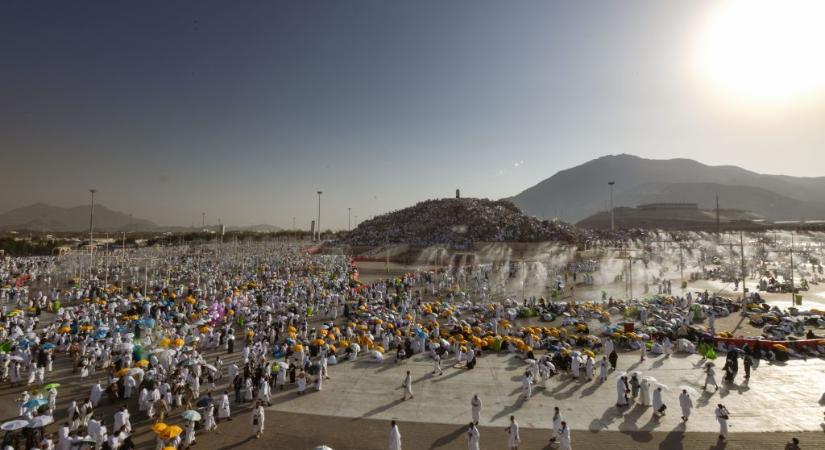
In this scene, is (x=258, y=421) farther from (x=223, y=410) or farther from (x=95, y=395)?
(x=95, y=395)

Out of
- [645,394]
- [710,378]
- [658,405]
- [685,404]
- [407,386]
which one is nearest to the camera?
[685,404]

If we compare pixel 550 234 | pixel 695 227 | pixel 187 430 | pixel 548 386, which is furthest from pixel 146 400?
pixel 695 227

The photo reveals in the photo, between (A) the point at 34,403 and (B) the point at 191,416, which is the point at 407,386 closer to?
(B) the point at 191,416

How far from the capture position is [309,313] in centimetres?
2567

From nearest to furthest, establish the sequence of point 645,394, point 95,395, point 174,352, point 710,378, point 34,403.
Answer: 1. point 34,403
2. point 95,395
3. point 645,394
4. point 710,378
5. point 174,352

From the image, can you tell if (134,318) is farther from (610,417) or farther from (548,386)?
(610,417)

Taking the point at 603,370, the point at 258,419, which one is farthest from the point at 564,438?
the point at 258,419

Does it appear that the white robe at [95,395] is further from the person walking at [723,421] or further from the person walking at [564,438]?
the person walking at [723,421]

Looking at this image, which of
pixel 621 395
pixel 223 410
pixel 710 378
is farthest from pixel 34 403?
pixel 710 378

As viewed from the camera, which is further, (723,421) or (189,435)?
(723,421)

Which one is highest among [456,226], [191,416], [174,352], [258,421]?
[456,226]

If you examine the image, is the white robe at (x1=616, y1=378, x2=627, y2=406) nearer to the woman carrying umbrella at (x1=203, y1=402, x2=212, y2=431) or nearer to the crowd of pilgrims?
the crowd of pilgrims

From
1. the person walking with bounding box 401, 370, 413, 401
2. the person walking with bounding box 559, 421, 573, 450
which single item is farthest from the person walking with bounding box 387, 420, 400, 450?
the person walking with bounding box 559, 421, 573, 450

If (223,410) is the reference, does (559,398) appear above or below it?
below
